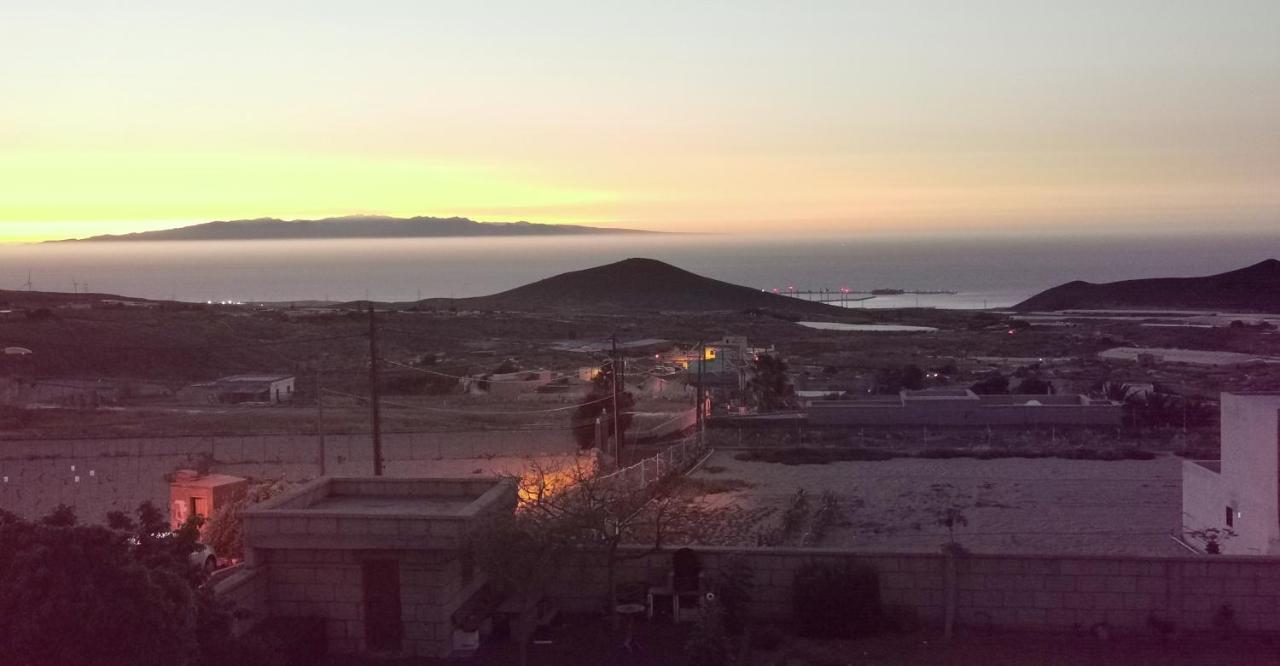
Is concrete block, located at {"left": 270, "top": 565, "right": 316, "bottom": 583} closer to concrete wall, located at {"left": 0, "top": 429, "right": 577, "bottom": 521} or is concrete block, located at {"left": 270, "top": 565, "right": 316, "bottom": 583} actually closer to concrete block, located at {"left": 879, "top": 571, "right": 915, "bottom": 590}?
concrete block, located at {"left": 879, "top": 571, "right": 915, "bottom": 590}

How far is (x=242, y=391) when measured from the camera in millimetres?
38094

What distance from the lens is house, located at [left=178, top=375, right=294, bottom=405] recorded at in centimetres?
3778

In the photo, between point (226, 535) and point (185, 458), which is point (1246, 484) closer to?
point (226, 535)

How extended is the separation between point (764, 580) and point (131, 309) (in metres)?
66.7

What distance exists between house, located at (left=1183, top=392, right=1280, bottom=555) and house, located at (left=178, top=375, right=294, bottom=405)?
3050 centimetres

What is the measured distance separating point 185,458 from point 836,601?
19.6 metres

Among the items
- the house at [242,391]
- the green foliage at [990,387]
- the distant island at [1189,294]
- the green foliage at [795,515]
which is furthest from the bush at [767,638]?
the distant island at [1189,294]

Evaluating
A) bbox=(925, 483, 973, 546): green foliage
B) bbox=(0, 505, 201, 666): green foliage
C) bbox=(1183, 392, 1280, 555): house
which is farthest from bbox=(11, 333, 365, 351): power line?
bbox=(0, 505, 201, 666): green foliage

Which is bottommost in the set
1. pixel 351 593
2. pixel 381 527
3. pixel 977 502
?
pixel 977 502

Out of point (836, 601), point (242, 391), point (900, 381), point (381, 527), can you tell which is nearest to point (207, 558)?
point (381, 527)

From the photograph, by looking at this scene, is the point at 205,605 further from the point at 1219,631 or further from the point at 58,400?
the point at 58,400

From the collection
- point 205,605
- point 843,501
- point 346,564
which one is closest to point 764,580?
point 346,564

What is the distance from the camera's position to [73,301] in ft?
274

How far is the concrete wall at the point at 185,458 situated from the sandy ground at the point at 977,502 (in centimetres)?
565
